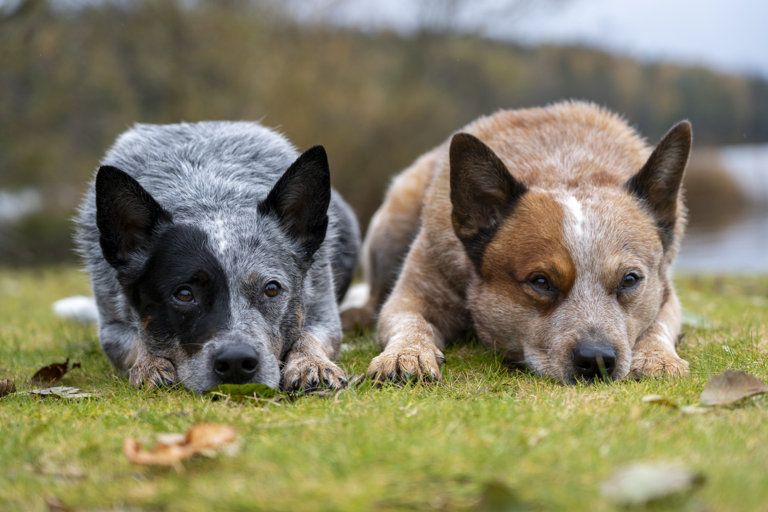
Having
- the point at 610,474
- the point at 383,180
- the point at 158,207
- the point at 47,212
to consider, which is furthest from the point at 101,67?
the point at 610,474

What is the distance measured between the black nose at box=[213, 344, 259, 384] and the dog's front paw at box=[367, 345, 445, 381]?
62 centimetres

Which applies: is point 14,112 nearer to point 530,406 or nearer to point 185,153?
point 185,153

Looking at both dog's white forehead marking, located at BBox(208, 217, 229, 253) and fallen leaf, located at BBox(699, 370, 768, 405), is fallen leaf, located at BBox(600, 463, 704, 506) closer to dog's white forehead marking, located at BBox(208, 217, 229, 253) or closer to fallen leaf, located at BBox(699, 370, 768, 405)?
fallen leaf, located at BBox(699, 370, 768, 405)

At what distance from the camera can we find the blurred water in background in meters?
13.7

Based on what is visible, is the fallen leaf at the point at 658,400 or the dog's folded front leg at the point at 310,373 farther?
the dog's folded front leg at the point at 310,373

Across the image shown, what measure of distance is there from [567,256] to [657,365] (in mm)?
715

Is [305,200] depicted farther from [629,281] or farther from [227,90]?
[227,90]

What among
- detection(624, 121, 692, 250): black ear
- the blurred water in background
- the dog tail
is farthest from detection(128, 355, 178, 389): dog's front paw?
the blurred water in background

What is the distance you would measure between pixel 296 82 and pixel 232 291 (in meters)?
13.3

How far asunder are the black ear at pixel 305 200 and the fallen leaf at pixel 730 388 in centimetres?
221

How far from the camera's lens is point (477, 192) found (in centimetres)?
445

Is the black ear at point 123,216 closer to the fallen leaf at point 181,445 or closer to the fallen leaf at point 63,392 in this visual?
the fallen leaf at point 63,392

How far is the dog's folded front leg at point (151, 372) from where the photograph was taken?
3857 millimetres

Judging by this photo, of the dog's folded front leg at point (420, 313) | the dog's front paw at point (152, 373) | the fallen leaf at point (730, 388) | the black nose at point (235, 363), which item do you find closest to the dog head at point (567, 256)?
the dog's folded front leg at point (420, 313)
